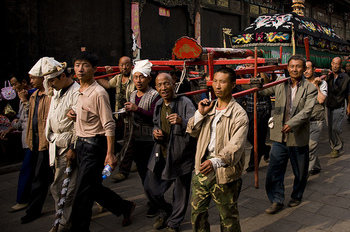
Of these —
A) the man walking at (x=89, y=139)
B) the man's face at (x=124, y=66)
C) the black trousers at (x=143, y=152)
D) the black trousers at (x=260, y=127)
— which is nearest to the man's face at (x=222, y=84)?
the man walking at (x=89, y=139)

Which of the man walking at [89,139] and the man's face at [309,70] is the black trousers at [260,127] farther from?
the man walking at [89,139]

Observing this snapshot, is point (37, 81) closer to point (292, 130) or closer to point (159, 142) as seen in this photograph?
point (159, 142)

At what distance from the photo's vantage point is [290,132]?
13.3 feet

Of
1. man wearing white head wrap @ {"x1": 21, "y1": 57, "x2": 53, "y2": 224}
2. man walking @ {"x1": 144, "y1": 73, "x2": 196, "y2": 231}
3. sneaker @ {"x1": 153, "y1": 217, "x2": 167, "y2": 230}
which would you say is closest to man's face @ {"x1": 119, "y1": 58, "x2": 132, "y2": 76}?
man wearing white head wrap @ {"x1": 21, "y1": 57, "x2": 53, "y2": 224}

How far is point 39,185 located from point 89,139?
1.28 m

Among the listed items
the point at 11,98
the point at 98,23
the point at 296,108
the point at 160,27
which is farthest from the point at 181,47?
the point at 160,27

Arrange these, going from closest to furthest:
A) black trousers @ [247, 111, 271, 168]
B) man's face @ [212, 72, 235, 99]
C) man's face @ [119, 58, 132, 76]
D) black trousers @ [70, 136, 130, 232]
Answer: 1. man's face @ [212, 72, 235, 99]
2. black trousers @ [70, 136, 130, 232]
3. man's face @ [119, 58, 132, 76]
4. black trousers @ [247, 111, 271, 168]

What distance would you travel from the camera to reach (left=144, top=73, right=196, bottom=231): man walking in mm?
3539

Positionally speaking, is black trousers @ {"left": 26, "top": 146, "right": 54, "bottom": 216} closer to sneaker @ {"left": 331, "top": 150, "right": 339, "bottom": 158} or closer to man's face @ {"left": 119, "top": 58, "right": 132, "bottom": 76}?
man's face @ {"left": 119, "top": 58, "right": 132, "bottom": 76}

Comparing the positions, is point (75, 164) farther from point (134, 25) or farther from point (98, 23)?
point (134, 25)

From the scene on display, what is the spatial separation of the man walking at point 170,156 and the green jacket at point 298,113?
4.00 feet

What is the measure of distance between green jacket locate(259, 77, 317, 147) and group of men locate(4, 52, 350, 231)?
0.01 m

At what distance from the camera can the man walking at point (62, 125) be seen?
3596mm

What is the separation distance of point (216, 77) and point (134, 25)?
7376 mm
